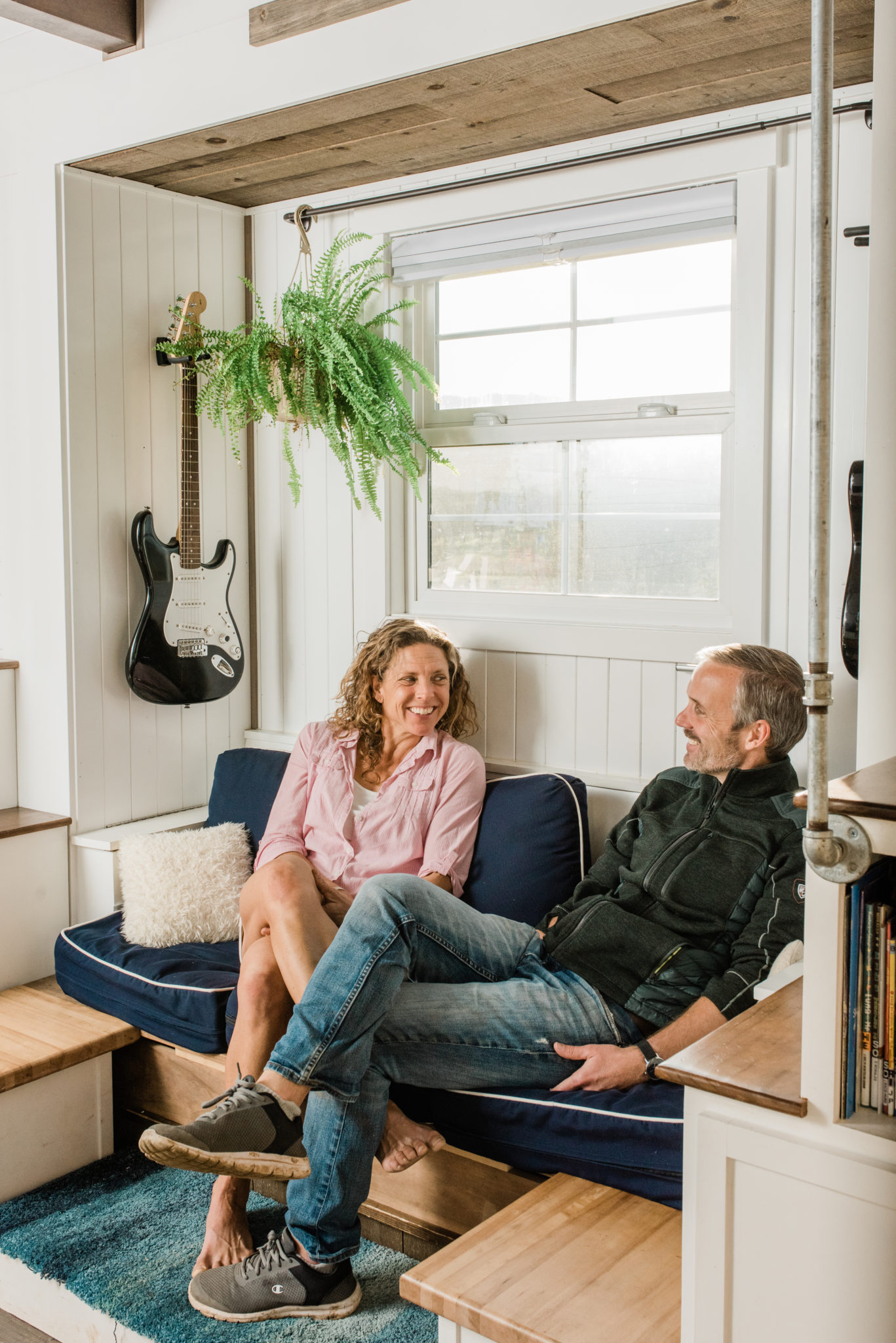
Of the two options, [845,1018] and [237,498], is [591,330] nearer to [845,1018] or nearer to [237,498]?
[237,498]

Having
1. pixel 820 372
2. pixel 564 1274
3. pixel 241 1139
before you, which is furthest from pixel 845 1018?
pixel 241 1139

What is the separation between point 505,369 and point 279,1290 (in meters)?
2.19

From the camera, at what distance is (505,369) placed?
3141 mm

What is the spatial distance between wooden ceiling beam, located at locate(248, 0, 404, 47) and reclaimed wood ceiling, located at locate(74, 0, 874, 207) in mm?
153

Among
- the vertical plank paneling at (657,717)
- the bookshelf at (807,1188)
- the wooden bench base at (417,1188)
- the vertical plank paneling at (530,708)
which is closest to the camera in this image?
the bookshelf at (807,1188)

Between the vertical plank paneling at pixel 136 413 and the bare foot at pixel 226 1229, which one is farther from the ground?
the vertical plank paneling at pixel 136 413

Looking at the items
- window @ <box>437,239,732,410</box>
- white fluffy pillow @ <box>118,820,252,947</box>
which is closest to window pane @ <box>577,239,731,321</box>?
window @ <box>437,239,732,410</box>

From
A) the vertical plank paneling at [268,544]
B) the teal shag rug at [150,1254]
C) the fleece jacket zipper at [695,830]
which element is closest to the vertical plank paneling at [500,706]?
the vertical plank paneling at [268,544]

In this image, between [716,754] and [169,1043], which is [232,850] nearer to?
[169,1043]

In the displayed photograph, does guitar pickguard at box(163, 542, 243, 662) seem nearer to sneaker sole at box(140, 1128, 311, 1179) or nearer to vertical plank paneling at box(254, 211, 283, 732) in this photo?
vertical plank paneling at box(254, 211, 283, 732)

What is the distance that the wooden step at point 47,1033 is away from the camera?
260 cm

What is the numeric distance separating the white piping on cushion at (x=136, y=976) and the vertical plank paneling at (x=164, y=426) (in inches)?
21.4

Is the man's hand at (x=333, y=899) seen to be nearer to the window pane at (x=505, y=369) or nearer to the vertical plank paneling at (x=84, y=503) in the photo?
the vertical plank paneling at (x=84, y=503)

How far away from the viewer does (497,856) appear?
2697 millimetres
